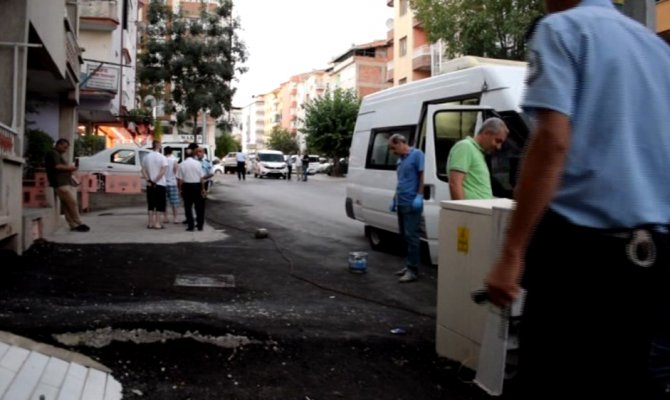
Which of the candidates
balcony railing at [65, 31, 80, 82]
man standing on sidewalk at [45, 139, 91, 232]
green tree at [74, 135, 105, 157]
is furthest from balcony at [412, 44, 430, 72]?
man standing on sidewalk at [45, 139, 91, 232]

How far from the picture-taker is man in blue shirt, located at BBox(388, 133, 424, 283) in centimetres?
870

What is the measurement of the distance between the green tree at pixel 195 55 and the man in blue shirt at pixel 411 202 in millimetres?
23194

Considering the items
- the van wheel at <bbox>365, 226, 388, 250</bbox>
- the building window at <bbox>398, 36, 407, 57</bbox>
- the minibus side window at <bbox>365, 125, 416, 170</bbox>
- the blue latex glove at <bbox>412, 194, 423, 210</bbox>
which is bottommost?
the van wheel at <bbox>365, 226, 388, 250</bbox>

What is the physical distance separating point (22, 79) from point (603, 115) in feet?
31.0

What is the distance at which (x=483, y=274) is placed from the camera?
4.83 meters

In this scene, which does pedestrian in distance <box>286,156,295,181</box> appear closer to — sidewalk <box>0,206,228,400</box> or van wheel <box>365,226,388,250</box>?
van wheel <box>365,226,388,250</box>

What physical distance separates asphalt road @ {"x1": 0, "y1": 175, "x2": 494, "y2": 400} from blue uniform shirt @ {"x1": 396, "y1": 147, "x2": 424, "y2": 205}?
111cm

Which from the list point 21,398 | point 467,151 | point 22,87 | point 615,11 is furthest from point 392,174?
point 615,11

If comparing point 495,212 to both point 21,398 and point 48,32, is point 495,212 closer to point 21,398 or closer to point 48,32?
point 21,398

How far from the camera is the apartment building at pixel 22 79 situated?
9117 mm

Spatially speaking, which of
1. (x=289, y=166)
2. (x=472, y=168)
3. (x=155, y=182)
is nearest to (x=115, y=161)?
(x=155, y=182)

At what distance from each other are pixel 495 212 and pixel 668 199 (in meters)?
2.60

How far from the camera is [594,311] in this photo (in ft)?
6.23

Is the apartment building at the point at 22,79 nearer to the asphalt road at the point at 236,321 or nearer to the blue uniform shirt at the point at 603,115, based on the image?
the asphalt road at the point at 236,321
